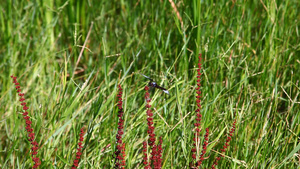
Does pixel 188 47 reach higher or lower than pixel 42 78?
higher

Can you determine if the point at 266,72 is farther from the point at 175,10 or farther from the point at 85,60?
the point at 85,60

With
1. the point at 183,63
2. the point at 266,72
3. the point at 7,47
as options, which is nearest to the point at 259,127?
the point at 266,72

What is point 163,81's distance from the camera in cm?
252

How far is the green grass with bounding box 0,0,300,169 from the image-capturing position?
214 centimetres

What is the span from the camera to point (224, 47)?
2.79 metres

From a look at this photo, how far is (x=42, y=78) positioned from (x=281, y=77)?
1.93 m

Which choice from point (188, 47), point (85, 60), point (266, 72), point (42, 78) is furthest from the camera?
point (85, 60)

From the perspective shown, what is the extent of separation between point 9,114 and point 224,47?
1.72 metres

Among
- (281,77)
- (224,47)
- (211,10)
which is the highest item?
(211,10)

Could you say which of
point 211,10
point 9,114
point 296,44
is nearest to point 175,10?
point 211,10

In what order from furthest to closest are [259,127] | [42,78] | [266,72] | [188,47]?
[42,78] < [188,47] < [266,72] < [259,127]

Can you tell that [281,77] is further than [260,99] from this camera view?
Yes

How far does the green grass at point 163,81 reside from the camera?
2.14m

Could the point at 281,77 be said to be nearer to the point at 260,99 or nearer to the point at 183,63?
the point at 260,99
